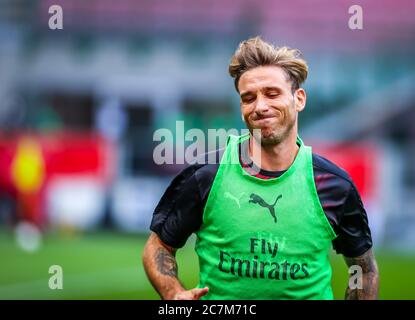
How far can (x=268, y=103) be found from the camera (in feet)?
13.9

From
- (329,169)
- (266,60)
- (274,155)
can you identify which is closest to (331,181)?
(329,169)

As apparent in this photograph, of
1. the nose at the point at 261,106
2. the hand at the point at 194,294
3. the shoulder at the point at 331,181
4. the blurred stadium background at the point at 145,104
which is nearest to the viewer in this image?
the hand at the point at 194,294

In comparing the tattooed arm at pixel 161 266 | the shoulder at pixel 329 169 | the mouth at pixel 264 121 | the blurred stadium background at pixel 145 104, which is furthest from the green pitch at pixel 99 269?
the mouth at pixel 264 121

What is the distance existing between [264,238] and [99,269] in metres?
10.6

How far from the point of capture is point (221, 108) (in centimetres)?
2403

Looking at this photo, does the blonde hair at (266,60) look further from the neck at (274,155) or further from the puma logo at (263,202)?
the puma logo at (263,202)

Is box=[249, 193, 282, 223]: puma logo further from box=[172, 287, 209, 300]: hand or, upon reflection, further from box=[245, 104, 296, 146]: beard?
box=[172, 287, 209, 300]: hand

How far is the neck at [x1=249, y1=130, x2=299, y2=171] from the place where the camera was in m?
4.37

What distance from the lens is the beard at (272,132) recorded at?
4258 mm

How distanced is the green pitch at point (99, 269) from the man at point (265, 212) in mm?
6225

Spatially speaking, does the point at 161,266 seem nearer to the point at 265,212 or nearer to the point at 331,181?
the point at 265,212

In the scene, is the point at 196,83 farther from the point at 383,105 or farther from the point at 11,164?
the point at 11,164

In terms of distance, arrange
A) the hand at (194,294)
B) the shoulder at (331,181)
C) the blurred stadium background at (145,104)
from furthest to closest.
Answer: the blurred stadium background at (145,104) → the shoulder at (331,181) → the hand at (194,294)

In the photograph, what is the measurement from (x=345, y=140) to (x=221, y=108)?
372cm
